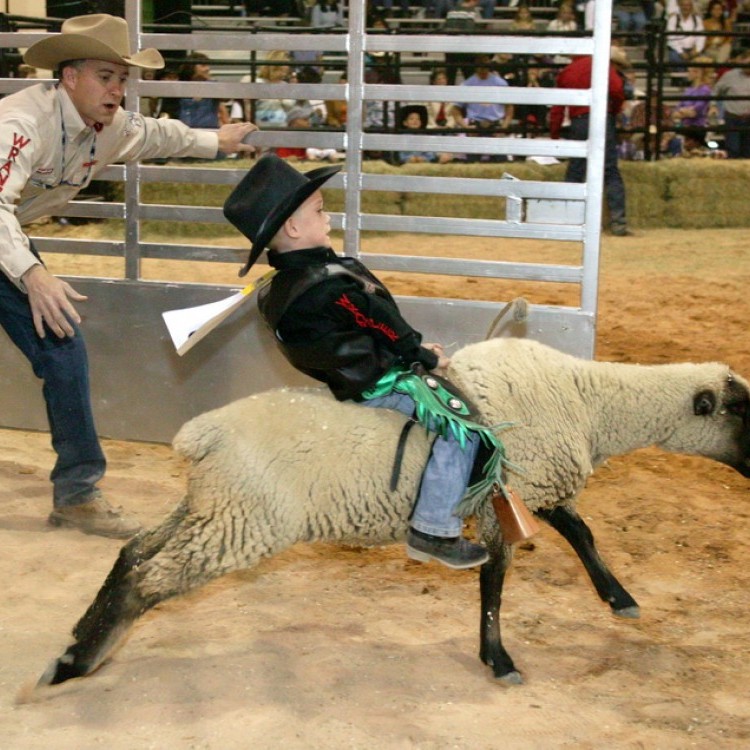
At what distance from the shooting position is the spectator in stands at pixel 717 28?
51.5 ft

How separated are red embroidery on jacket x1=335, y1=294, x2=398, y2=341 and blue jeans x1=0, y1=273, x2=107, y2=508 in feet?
5.72

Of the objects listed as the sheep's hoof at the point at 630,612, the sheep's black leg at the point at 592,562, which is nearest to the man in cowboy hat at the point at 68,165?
the sheep's black leg at the point at 592,562

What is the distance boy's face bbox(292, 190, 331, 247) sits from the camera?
11.7 ft

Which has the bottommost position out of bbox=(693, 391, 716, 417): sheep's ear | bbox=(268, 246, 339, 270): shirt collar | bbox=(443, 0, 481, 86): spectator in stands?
bbox=(693, 391, 716, 417): sheep's ear

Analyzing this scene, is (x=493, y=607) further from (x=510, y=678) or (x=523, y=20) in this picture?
(x=523, y=20)

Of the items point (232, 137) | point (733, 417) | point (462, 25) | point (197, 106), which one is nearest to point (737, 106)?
point (462, 25)

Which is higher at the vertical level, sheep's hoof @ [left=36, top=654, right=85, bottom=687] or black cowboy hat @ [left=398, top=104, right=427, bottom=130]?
black cowboy hat @ [left=398, top=104, right=427, bottom=130]

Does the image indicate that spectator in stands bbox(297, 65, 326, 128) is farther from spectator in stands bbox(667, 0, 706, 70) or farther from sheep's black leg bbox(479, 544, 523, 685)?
sheep's black leg bbox(479, 544, 523, 685)

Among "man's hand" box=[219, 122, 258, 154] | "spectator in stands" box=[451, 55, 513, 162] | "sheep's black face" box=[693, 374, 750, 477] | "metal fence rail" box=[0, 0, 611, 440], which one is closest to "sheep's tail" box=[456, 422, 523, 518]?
"sheep's black face" box=[693, 374, 750, 477]

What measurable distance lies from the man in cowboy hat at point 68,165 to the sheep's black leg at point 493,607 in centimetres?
183

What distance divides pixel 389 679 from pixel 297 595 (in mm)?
810

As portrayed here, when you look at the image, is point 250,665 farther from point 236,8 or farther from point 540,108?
point 236,8

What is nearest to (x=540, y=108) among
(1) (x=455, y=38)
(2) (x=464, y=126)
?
(2) (x=464, y=126)

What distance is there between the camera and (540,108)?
44.4 ft
